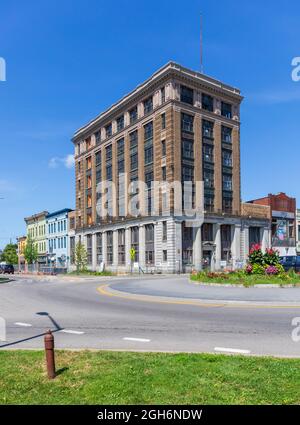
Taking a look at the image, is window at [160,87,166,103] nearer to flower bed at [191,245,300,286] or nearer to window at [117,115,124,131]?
window at [117,115,124,131]

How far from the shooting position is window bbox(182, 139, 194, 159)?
59.2m

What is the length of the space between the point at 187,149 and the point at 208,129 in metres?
6.12

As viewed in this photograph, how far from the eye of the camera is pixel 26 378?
6242mm

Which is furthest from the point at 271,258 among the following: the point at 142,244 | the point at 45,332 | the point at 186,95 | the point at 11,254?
the point at 11,254

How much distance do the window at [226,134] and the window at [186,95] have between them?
7.75 meters

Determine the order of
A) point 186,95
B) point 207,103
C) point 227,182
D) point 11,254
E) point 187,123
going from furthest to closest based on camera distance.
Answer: point 11,254 → point 227,182 → point 207,103 → point 186,95 → point 187,123

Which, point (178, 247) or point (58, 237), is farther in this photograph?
point (58, 237)

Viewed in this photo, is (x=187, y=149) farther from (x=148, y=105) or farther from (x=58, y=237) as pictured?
(x=58, y=237)

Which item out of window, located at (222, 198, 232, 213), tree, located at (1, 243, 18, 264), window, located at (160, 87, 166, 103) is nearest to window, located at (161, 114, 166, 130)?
window, located at (160, 87, 166, 103)

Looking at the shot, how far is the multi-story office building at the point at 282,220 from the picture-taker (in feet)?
232

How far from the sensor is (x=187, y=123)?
60.0 metres

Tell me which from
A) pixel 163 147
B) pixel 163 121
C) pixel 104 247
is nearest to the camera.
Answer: pixel 163 147

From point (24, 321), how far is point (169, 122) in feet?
159
